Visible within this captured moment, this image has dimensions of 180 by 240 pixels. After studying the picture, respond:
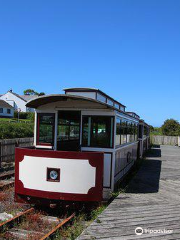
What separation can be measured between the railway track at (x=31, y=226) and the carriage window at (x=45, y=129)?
233cm

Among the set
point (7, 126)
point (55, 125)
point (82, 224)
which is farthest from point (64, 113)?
point (7, 126)

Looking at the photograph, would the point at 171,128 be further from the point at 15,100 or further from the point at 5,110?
the point at 15,100

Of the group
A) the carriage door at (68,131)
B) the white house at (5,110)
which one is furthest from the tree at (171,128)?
the carriage door at (68,131)

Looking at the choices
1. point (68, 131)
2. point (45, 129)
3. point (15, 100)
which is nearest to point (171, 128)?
point (68, 131)

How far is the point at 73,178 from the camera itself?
625 centimetres

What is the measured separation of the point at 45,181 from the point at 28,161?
63cm

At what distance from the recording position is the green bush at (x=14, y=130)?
20175 mm

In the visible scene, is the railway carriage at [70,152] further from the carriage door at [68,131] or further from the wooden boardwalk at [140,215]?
the wooden boardwalk at [140,215]

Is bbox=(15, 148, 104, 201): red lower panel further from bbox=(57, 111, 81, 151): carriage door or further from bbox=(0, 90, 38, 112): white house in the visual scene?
bbox=(0, 90, 38, 112): white house

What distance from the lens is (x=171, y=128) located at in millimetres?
46469

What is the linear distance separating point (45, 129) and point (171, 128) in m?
40.8

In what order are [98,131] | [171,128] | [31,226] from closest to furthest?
[31,226] → [98,131] → [171,128]

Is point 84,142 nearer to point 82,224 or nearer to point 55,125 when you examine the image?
point 55,125

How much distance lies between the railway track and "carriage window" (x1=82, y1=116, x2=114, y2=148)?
2.32 meters
